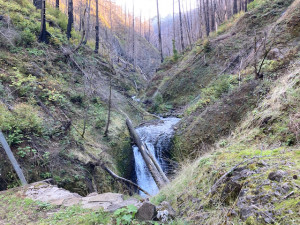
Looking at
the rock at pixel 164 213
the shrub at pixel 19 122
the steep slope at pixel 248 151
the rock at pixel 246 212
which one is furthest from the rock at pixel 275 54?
the shrub at pixel 19 122

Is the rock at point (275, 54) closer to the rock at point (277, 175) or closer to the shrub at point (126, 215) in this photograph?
the rock at point (277, 175)

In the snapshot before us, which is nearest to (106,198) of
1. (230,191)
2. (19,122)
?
(230,191)

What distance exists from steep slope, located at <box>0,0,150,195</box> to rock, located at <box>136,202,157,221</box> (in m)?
3.69

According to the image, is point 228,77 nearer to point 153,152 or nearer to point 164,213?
point 153,152

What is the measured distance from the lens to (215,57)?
47.8 ft

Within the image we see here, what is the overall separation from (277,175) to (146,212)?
1.76 m

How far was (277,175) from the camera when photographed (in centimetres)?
216

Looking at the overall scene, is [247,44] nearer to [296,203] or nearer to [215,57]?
[215,57]

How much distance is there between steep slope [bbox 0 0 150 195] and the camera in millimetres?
5492

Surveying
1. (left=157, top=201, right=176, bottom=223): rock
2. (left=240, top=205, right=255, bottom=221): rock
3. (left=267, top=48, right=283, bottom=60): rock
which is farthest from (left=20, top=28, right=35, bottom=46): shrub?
(left=267, top=48, right=283, bottom=60): rock

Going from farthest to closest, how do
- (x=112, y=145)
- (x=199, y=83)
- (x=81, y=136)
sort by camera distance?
(x=199, y=83)
(x=112, y=145)
(x=81, y=136)

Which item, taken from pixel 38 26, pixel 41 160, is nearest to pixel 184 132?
pixel 41 160

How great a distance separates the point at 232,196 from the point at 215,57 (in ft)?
45.5

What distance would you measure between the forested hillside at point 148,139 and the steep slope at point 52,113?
42 millimetres
